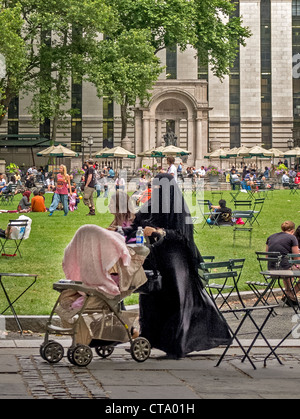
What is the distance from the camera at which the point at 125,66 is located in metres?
53.9

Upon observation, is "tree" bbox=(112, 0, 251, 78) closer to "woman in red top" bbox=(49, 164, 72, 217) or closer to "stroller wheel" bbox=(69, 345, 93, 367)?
"woman in red top" bbox=(49, 164, 72, 217)

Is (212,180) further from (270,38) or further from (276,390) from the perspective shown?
(276,390)

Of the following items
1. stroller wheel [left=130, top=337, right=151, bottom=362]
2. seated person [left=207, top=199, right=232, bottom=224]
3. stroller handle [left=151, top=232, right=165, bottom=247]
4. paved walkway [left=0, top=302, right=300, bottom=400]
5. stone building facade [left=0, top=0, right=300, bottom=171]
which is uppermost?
stone building facade [left=0, top=0, right=300, bottom=171]

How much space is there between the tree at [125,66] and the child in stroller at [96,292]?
145 ft

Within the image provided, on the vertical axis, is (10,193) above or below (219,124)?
below

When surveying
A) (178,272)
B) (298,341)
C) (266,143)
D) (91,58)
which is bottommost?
(298,341)

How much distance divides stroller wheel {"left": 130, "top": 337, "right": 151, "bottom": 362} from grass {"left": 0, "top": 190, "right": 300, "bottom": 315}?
3441 millimetres

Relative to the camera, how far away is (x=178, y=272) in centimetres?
1024

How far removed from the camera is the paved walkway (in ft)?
26.7

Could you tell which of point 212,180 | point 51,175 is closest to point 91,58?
point 51,175

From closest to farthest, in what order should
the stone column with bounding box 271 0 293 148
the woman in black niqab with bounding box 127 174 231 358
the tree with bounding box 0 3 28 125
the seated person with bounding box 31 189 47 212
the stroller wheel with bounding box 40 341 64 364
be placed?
the stroller wheel with bounding box 40 341 64 364 < the woman in black niqab with bounding box 127 174 231 358 < the seated person with bounding box 31 189 47 212 < the tree with bounding box 0 3 28 125 < the stone column with bounding box 271 0 293 148

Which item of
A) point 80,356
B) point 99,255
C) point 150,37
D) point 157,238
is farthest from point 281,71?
point 80,356

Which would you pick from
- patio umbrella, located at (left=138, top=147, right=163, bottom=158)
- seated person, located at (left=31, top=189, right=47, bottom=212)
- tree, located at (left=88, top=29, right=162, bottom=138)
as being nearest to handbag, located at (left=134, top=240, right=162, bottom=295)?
seated person, located at (left=31, top=189, right=47, bottom=212)

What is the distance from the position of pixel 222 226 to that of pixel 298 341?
46.1ft
